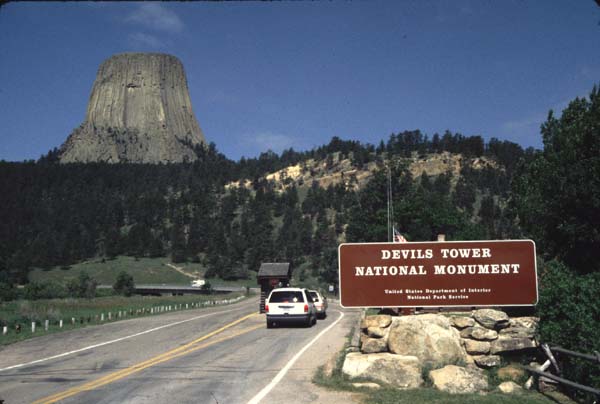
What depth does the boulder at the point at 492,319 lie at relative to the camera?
12.6 meters

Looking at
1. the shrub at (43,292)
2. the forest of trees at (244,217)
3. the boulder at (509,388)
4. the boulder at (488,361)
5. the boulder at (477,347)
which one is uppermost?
the forest of trees at (244,217)

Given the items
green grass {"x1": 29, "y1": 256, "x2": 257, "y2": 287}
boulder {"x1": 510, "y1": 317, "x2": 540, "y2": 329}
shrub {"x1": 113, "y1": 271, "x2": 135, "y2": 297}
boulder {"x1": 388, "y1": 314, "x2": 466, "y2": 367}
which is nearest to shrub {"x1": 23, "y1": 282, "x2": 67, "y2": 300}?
shrub {"x1": 113, "y1": 271, "x2": 135, "y2": 297}

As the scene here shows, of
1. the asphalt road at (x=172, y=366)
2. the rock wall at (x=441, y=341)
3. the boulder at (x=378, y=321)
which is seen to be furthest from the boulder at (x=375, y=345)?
the asphalt road at (x=172, y=366)

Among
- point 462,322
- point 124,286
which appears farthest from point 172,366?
point 124,286

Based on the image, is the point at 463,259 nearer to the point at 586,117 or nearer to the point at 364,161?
the point at 586,117

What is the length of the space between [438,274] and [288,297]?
13.2 meters

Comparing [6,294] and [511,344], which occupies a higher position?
[511,344]

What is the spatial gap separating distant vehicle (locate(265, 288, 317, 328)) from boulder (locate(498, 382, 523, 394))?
14814 millimetres

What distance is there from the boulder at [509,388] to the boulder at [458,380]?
290 mm

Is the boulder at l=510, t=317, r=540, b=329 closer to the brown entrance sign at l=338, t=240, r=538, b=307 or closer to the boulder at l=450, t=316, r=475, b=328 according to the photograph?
the brown entrance sign at l=338, t=240, r=538, b=307

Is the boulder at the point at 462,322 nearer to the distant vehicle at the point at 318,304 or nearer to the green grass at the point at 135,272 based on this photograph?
the distant vehicle at the point at 318,304

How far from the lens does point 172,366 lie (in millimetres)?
14945

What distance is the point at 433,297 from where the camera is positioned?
13.4m

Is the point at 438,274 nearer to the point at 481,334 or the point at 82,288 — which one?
the point at 481,334
